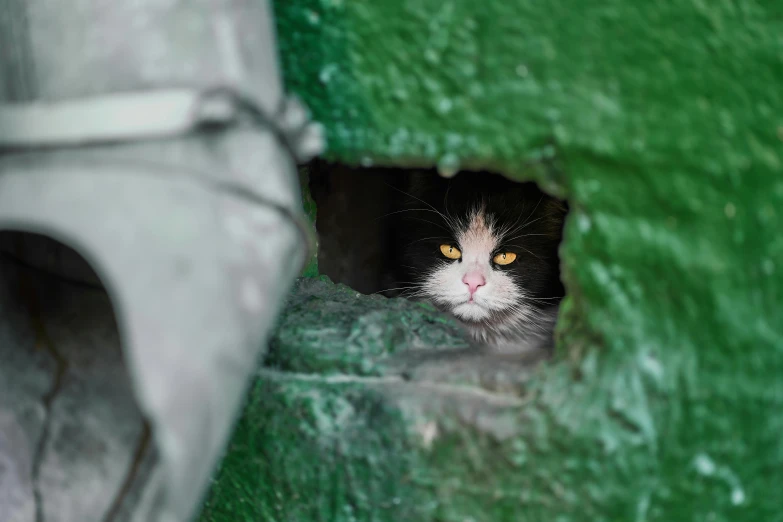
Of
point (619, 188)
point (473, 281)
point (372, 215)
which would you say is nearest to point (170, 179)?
point (619, 188)

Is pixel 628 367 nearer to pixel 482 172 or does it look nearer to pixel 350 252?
pixel 482 172

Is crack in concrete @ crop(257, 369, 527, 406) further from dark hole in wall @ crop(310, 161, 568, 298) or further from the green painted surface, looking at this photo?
dark hole in wall @ crop(310, 161, 568, 298)

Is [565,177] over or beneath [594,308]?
over

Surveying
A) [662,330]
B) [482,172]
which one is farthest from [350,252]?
[662,330]

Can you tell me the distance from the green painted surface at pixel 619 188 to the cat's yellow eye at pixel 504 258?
1096 millimetres

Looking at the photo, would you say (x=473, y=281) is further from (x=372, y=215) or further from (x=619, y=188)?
(x=619, y=188)

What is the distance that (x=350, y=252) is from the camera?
8.32 feet

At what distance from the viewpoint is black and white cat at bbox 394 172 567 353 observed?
2.08m

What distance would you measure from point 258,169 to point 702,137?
0.61 meters

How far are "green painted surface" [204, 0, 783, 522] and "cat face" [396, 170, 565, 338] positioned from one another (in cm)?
105

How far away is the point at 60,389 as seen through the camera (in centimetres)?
109

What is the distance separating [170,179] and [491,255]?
4.91ft

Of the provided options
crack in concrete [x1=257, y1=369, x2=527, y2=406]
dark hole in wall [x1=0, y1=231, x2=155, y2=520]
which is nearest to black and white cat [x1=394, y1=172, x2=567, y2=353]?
crack in concrete [x1=257, y1=369, x2=527, y2=406]

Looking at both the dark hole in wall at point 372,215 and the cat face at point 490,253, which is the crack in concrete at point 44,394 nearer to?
the dark hole in wall at point 372,215
